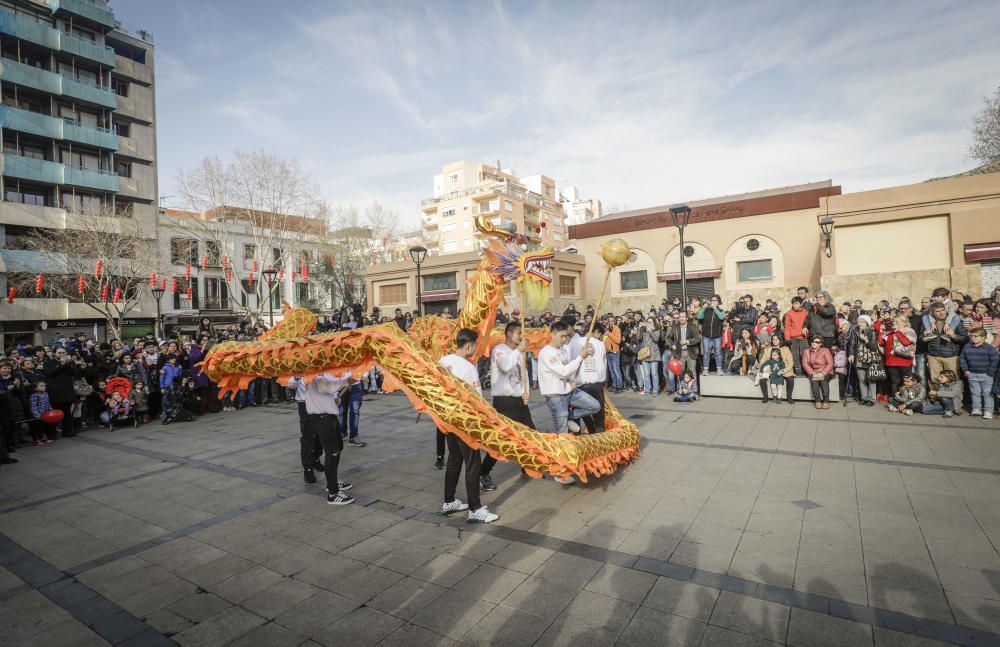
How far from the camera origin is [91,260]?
2314cm

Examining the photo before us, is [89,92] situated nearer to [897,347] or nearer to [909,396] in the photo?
[897,347]

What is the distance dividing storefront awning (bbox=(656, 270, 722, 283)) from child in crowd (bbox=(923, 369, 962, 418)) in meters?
16.5

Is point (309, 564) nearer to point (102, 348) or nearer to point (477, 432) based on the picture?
point (477, 432)

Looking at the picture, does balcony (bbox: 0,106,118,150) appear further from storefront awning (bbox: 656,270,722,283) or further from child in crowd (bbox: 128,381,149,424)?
storefront awning (bbox: 656,270,722,283)

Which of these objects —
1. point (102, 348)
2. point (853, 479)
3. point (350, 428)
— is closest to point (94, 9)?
point (102, 348)

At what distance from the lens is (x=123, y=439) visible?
896 cm

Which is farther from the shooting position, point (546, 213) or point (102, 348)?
point (546, 213)

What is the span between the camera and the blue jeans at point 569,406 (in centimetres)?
586

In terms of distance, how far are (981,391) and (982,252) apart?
510 inches

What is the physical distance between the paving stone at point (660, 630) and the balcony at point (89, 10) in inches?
1477

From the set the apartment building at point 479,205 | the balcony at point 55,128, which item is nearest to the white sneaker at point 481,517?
the balcony at point 55,128

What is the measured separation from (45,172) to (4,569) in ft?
97.6

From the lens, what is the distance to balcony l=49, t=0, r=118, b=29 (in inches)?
1020

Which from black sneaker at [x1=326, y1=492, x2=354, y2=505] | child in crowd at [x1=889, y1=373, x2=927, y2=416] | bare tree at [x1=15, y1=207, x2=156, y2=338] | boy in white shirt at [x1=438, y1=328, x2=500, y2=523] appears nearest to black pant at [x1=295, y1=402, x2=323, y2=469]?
black sneaker at [x1=326, y1=492, x2=354, y2=505]
